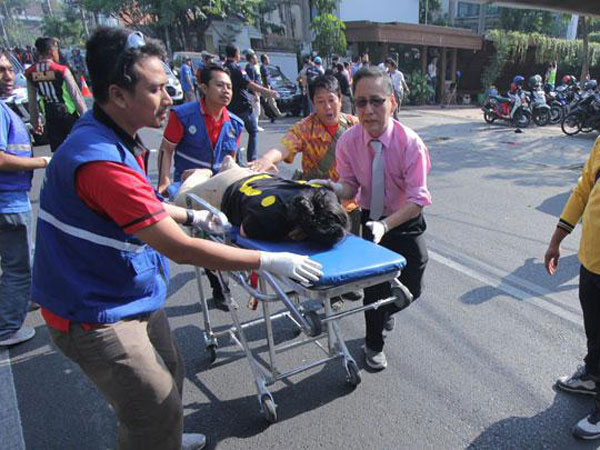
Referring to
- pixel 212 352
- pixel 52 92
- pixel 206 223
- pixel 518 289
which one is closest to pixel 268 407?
pixel 212 352

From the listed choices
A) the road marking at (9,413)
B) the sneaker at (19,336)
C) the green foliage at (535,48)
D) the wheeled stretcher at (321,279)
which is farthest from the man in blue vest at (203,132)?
the green foliage at (535,48)

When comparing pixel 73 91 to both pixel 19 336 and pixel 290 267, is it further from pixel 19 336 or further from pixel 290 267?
pixel 290 267

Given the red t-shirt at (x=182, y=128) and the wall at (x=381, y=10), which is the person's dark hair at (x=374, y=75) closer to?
the red t-shirt at (x=182, y=128)

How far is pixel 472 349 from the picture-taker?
118 inches

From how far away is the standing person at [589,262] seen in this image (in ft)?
6.79

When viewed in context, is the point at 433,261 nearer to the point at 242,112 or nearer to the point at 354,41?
the point at 242,112

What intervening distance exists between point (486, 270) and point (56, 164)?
373 cm

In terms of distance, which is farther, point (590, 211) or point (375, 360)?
point (375, 360)

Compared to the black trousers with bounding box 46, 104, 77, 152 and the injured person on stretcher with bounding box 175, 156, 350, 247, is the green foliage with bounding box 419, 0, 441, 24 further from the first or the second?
the injured person on stretcher with bounding box 175, 156, 350, 247

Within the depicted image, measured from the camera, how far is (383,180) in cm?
257

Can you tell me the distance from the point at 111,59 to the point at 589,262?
2235 millimetres

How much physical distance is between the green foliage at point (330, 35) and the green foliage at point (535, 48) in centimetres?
673

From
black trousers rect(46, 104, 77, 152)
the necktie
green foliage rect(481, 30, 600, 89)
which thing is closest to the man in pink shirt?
the necktie

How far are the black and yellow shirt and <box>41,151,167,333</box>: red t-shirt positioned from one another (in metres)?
0.70
